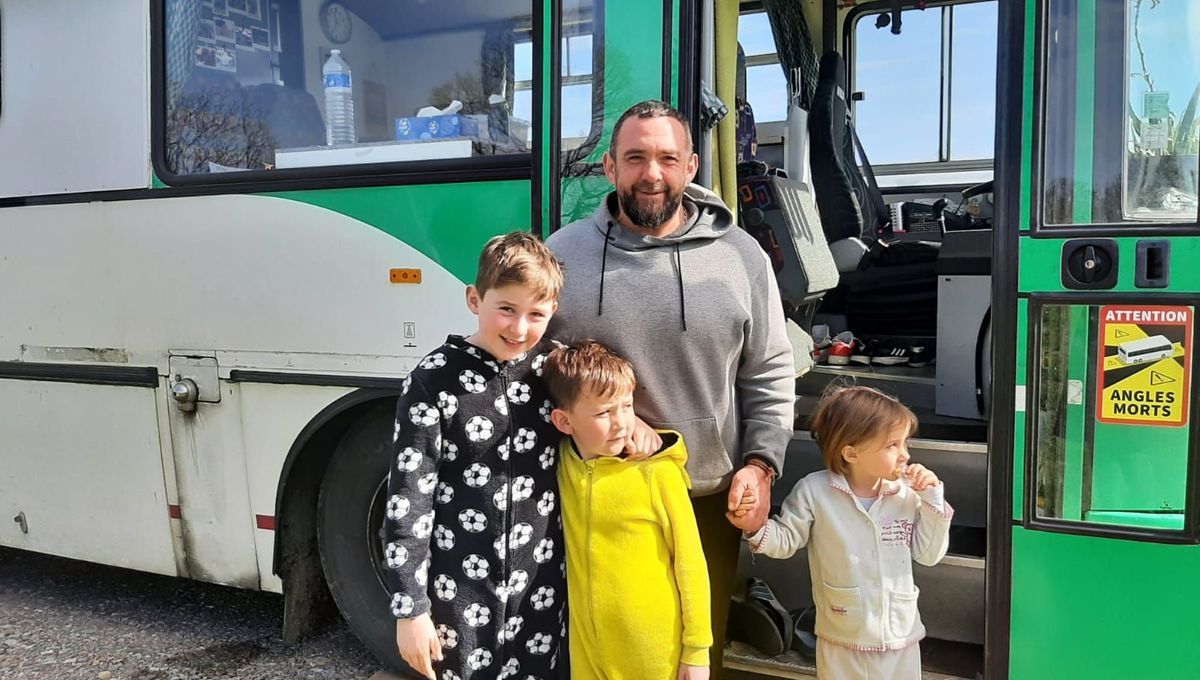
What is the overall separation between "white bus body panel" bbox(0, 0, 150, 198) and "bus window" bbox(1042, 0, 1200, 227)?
2.94 meters

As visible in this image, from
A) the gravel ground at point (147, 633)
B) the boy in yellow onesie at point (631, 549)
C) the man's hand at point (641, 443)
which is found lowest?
the gravel ground at point (147, 633)

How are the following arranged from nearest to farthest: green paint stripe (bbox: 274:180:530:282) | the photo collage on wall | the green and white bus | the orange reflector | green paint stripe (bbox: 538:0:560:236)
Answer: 1. the green and white bus
2. green paint stripe (bbox: 538:0:560:236)
3. green paint stripe (bbox: 274:180:530:282)
4. the orange reflector
5. the photo collage on wall

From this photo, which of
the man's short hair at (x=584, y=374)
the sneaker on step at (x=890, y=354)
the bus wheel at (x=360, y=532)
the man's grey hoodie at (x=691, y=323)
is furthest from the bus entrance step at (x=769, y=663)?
the sneaker on step at (x=890, y=354)

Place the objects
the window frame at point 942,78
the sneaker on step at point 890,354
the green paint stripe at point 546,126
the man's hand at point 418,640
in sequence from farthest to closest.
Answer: the window frame at point 942,78 < the sneaker on step at point 890,354 < the green paint stripe at point 546,126 < the man's hand at point 418,640

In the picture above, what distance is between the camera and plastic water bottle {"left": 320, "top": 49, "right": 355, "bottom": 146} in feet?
9.99

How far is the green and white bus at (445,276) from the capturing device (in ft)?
7.04

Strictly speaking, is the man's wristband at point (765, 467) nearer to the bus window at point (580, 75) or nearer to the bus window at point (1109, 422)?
the bus window at point (1109, 422)

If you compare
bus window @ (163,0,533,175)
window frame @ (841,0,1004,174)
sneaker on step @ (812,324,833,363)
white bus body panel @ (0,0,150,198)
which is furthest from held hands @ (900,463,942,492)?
window frame @ (841,0,1004,174)

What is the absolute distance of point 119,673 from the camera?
130 inches

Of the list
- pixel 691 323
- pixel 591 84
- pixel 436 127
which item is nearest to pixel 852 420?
pixel 691 323

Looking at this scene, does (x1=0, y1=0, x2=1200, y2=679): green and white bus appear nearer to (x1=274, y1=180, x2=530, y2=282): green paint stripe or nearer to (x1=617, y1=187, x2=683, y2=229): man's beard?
(x1=274, y1=180, x2=530, y2=282): green paint stripe

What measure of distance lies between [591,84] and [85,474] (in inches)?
98.3

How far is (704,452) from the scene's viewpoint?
213 cm

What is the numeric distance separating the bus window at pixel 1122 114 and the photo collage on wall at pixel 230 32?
8.24 ft
